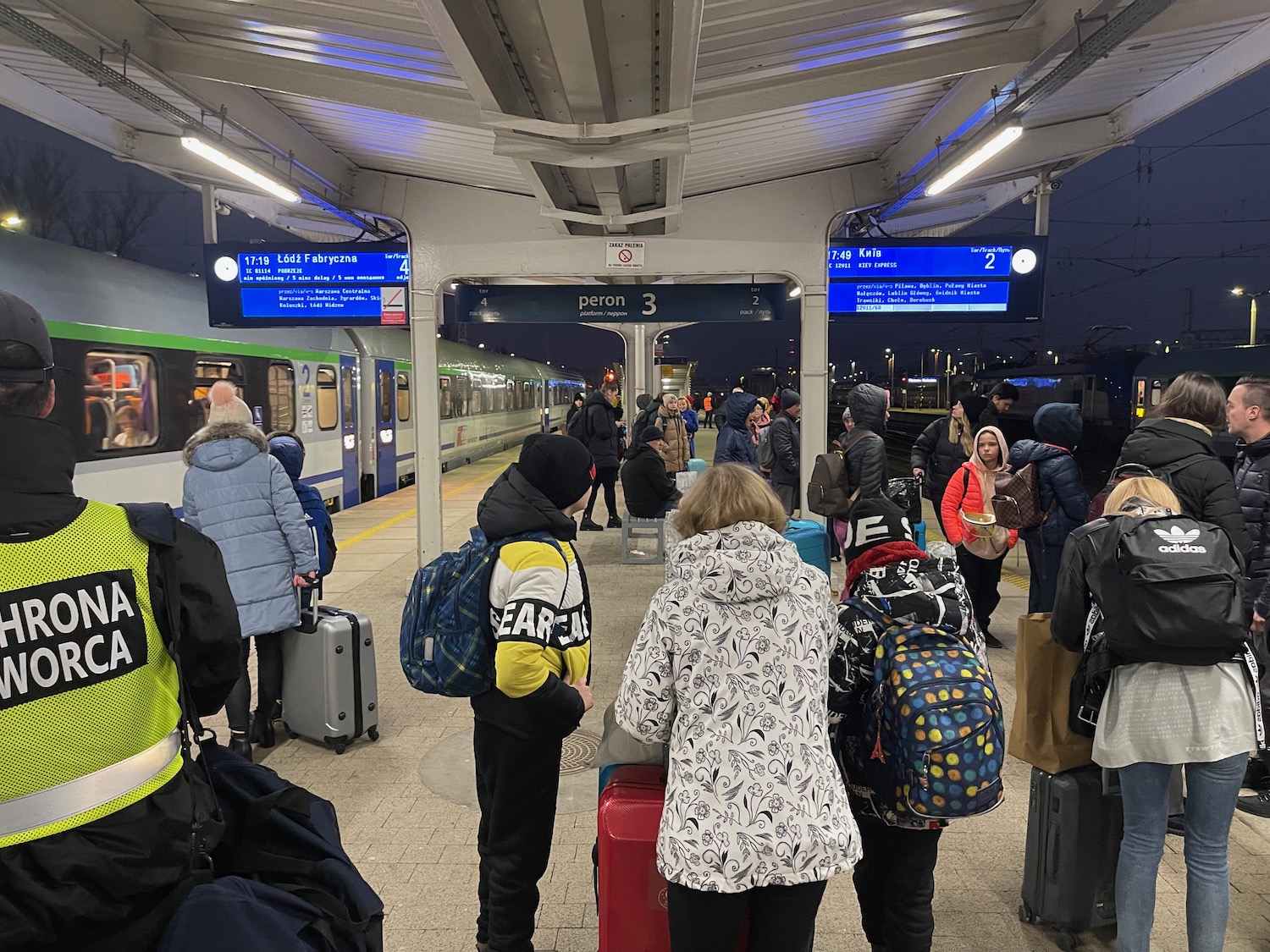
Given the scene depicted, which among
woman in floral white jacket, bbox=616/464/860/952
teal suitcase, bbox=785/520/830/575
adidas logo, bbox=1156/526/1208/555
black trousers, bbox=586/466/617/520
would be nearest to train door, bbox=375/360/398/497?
black trousers, bbox=586/466/617/520

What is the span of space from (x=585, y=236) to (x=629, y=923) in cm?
624

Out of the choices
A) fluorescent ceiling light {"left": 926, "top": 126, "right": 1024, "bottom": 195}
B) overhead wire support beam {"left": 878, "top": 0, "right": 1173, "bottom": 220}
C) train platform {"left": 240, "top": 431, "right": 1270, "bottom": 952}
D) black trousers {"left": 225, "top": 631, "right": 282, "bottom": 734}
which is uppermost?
overhead wire support beam {"left": 878, "top": 0, "right": 1173, "bottom": 220}

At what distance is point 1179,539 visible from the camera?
2.45 meters

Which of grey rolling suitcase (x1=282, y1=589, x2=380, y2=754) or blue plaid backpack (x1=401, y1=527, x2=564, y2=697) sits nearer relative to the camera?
blue plaid backpack (x1=401, y1=527, x2=564, y2=697)

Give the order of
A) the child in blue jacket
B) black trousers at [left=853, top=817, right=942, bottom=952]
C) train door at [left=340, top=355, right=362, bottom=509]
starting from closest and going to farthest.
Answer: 1. black trousers at [left=853, top=817, right=942, bottom=952]
2. the child in blue jacket
3. train door at [left=340, top=355, right=362, bottom=509]

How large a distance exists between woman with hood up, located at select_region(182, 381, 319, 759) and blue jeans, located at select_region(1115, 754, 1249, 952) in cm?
368

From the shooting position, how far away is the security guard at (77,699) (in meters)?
1.31

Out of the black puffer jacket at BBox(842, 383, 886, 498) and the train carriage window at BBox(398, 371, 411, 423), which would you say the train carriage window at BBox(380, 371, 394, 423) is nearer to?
the train carriage window at BBox(398, 371, 411, 423)

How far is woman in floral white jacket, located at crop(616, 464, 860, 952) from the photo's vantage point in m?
1.88

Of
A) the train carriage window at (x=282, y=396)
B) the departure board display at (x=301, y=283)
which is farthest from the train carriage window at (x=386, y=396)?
the departure board display at (x=301, y=283)

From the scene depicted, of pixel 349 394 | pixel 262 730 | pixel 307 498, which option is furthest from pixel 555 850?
pixel 349 394

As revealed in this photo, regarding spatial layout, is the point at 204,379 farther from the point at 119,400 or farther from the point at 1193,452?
the point at 1193,452

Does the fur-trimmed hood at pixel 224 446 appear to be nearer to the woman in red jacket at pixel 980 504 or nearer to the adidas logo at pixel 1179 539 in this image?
the adidas logo at pixel 1179 539

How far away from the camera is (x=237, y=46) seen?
4805mm
